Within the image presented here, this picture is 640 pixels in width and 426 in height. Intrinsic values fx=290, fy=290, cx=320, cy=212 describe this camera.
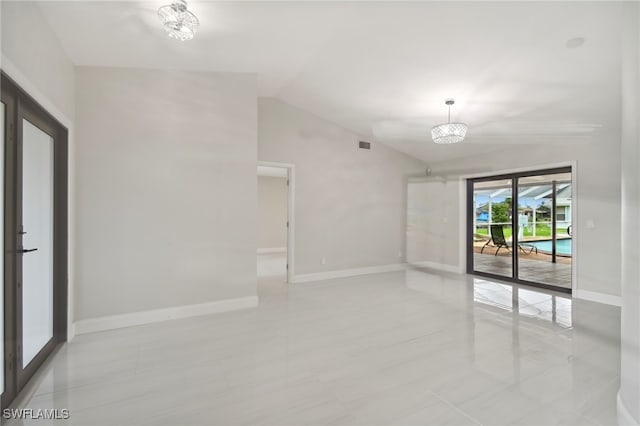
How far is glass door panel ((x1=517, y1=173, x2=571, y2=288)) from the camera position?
15.9 ft

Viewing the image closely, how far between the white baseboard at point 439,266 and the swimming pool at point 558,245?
132 cm

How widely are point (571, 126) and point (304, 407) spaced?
5.01 m

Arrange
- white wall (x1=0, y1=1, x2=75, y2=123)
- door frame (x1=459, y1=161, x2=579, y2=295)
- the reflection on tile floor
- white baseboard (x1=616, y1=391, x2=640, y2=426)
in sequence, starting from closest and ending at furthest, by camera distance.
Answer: white baseboard (x1=616, y1=391, x2=640, y2=426) → white wall (x1=0, y1=1, x2=75, y2=123) → door frame (x1=459, y1=161, x2=579, y2=295) → the reflection on tile floor

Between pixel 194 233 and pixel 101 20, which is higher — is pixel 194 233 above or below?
below

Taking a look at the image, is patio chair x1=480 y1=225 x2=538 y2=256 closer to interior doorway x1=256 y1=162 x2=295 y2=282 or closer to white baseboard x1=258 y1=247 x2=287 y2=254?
interior doorway x1=256 y1=162 x2=295 y2=282

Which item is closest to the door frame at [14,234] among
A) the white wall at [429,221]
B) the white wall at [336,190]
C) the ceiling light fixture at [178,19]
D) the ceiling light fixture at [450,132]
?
the ceiling light fixture at [178,19]

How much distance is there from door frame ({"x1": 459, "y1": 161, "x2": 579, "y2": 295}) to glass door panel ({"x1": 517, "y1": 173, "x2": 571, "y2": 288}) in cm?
17

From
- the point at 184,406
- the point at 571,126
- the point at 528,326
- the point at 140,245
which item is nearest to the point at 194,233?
the point at 140,245

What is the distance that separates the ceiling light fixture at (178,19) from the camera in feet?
6.99

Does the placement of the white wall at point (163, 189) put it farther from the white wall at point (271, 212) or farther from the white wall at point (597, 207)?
the white wall at point (271, 212)

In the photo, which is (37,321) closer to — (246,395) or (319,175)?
(246,395)

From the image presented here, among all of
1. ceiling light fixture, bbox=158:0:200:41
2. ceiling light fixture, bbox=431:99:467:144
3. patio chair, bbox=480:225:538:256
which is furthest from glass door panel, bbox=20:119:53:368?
patio chair, bbox=480:225:538:256

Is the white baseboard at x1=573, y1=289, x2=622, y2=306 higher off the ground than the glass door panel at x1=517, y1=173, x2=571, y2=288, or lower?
lower

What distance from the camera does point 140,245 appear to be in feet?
10.4
